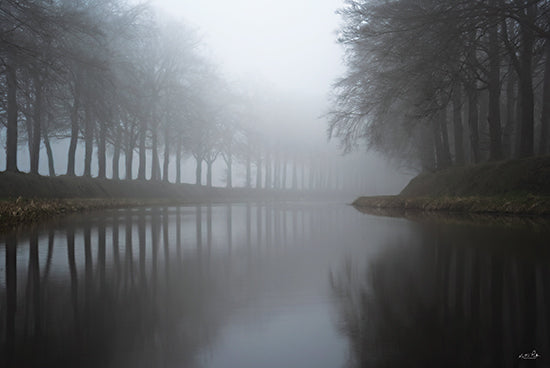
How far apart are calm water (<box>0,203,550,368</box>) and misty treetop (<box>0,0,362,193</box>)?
9679mm

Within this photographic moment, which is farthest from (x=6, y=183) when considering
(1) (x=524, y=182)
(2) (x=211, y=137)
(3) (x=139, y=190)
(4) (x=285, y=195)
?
(4) (x=285, y=195)

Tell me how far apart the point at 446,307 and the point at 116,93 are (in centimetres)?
1714

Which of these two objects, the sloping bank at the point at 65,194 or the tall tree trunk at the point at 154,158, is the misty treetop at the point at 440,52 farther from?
the tall tree trunk at the point at 154,158

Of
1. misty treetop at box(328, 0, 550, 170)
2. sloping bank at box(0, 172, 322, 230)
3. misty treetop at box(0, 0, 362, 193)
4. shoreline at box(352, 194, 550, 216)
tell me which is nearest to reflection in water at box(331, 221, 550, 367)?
shoreline at box(352, 194, 550, 216)

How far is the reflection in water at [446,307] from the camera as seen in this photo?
5.27ft

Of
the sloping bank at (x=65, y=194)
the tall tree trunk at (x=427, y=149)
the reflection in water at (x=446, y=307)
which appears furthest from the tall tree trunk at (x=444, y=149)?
the reflection in water at (x=446, y=307)

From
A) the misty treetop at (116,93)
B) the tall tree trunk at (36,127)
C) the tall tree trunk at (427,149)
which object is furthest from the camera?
the tall tree trunk at (427,149)

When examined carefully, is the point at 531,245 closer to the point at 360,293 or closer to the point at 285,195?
the point at 360,293

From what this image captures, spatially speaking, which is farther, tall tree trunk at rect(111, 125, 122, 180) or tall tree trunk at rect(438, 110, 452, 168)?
tall tree trunk at rect(111, 125, 122, 180)

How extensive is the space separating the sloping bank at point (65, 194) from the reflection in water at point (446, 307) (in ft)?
21.8

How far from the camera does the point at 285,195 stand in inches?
1735

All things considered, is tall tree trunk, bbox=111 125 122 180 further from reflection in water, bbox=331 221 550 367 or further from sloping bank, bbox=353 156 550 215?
reflection in water, bbox=331 221 550 367

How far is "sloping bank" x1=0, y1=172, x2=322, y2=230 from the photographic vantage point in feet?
28.2
